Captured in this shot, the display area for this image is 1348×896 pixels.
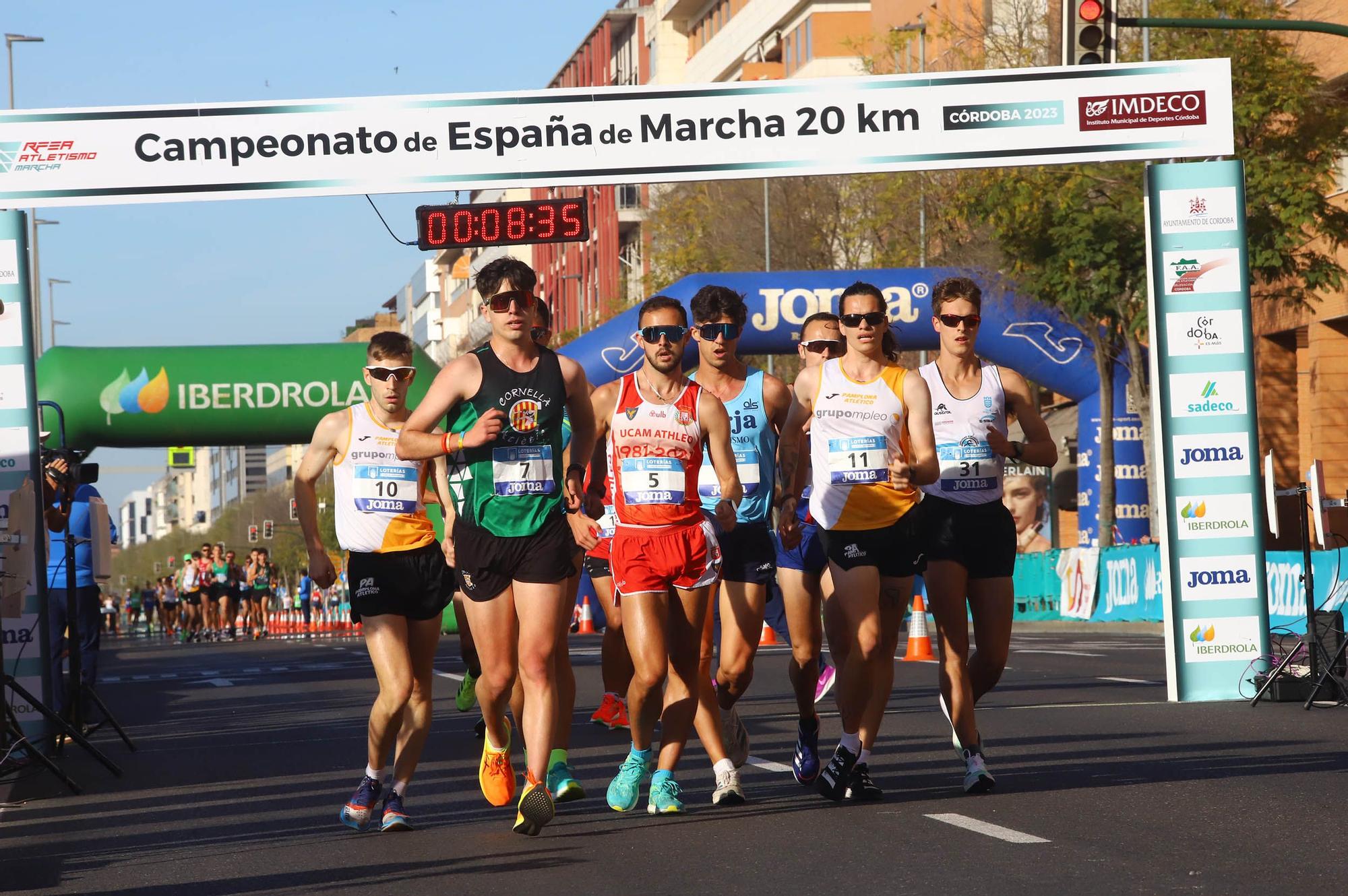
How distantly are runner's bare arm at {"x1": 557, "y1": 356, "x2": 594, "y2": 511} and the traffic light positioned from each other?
9410 millimetres

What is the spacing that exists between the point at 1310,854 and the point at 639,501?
293cm

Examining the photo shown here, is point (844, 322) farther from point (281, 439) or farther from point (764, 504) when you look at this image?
point (281, 439)

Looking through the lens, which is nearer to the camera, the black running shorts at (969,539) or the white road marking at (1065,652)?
the black running shorts at (969,539)

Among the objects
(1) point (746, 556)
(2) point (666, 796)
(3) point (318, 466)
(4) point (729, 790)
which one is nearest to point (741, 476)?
(1) point (746, 556)

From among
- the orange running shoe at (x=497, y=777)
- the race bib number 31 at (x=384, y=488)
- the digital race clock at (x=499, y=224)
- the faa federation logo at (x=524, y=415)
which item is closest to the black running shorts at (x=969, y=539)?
the faa federation logo at (x=524, y=415)

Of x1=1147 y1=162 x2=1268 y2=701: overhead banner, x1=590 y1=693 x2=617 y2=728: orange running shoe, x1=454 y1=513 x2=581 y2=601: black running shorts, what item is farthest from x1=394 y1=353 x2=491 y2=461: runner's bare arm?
x1=1147 y1=162 x2=1268 y2=701: overhead banner

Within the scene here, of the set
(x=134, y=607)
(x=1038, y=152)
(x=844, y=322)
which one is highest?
(x=1038, y=152)

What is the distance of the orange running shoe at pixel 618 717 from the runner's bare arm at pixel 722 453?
191 inches

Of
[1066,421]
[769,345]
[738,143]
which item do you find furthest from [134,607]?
[738,143]

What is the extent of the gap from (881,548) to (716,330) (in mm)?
1330

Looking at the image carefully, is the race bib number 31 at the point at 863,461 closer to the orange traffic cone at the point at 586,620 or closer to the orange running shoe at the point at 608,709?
Result: the orange running shoe at the point at 608,709

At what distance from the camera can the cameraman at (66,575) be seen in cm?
1377

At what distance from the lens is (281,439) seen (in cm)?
2934

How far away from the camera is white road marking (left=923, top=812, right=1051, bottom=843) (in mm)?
8008
